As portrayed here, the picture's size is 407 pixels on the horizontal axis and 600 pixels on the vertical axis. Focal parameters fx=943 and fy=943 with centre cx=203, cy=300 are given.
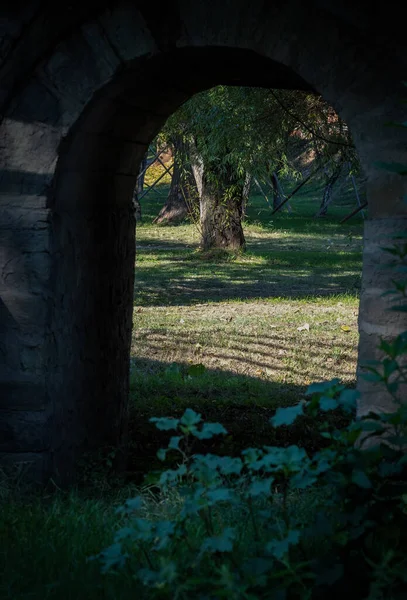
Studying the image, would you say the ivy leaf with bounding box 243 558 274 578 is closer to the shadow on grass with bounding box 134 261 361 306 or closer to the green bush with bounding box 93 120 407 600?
the green bush with bounding box 93 120 407 600

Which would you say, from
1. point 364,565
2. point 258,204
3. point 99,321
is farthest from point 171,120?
point 258,204

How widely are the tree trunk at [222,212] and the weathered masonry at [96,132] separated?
1306cm

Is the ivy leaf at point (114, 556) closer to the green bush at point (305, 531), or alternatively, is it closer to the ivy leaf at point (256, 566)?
the green bush at point (305, 531)

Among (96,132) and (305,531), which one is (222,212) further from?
(305,531)

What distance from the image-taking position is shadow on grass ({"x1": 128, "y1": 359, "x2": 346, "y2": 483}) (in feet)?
20.3

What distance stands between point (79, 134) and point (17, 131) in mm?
298

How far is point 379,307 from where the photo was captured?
407 cm

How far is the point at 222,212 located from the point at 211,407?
11863mm

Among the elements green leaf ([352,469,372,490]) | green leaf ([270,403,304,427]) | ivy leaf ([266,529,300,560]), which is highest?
green leaf ([270,403,304,427])

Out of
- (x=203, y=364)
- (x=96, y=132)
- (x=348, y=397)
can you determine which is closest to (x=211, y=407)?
(x=203, y=364)

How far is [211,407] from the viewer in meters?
7.38

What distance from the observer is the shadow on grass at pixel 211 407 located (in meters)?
6.20

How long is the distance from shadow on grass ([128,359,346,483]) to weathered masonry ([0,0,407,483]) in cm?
86

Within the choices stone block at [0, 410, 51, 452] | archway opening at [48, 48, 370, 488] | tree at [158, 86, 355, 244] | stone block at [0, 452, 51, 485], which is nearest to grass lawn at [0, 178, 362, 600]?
stone block at [0, 452, 51, 485]
